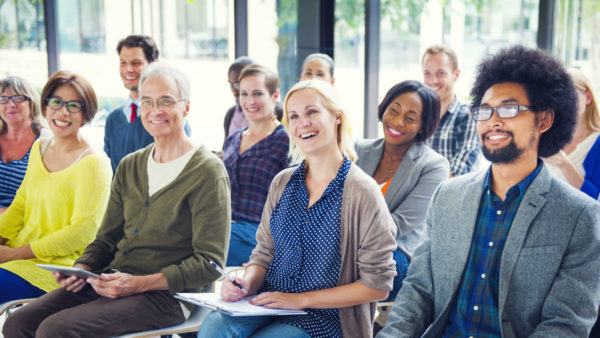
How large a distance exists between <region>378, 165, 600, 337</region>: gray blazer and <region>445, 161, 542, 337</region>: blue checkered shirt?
0.03m

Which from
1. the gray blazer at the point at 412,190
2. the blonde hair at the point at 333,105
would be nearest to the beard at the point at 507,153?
the blonde hair at the point at 333,105

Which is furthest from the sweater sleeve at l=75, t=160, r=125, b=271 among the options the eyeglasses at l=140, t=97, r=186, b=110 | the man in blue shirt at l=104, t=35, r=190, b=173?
the man in blue shirt at l=104, t=35, r=190, b=173

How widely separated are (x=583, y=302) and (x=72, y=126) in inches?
86.6

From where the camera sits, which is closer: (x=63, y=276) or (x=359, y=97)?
(x=63, y=276)

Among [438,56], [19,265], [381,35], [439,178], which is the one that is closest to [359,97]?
[381,35]

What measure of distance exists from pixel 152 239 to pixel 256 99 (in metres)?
1.26

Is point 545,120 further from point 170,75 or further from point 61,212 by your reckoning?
point 61,212

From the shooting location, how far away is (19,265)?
2547 millimetres

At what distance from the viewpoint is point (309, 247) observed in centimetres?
192

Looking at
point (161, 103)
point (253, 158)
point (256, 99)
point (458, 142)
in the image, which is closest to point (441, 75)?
point (458, 142)

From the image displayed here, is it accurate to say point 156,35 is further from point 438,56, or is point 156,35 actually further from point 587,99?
point 587,99

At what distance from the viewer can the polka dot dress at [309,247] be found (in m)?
1.88

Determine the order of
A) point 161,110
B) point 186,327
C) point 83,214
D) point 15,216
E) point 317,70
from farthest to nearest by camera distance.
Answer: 1. point 317,70
2. point 15,216
3. point 83,214
4. point 161,110
5. point 186,327

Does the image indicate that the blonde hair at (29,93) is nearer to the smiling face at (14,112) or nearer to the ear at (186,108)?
the smiling face at (14,112)
